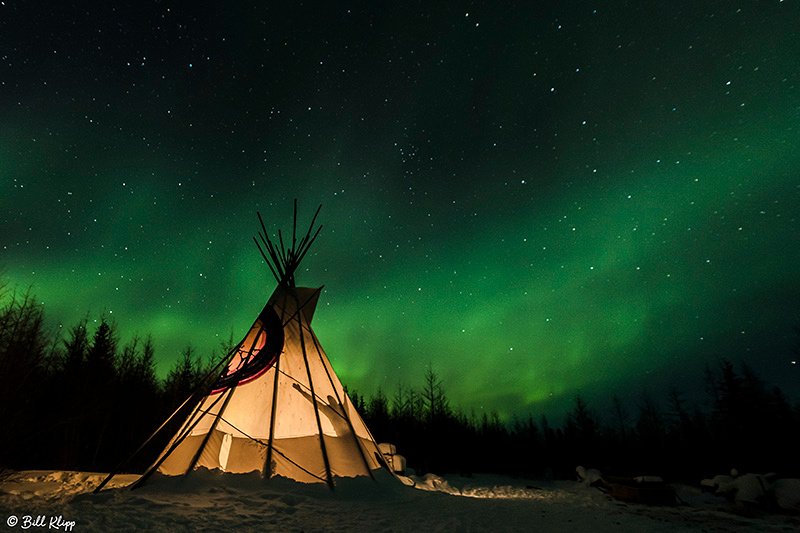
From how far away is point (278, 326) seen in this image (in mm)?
6266

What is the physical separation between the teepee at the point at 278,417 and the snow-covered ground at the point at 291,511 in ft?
1.16

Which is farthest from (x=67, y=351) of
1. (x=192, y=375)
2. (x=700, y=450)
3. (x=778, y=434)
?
(x=778, y=434)

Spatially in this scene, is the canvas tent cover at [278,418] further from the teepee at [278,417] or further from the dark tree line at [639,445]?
the dark tree line at [639,445]

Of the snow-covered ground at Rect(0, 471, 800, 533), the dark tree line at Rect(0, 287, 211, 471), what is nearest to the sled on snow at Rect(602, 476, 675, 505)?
the snow-covered ground at Rect(0, 471, 800, 533)

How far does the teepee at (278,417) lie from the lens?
5.12 metres

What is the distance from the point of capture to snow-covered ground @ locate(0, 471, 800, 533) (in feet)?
10.4

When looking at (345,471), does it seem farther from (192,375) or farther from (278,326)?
(192,375)

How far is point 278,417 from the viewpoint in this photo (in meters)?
5.61

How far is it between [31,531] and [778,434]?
2711 cm

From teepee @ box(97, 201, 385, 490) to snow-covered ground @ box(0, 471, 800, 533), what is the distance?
35cm

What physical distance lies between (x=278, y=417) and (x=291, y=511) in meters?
1.90

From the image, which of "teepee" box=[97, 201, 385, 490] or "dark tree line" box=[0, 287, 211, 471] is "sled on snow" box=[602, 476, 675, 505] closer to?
"teepee" box=[97, 201, 385, 490]

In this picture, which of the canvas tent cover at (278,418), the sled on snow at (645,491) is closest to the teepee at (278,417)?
the canvas tent cover at (278,418)

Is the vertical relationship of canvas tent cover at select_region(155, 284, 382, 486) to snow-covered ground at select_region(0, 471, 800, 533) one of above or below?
above
